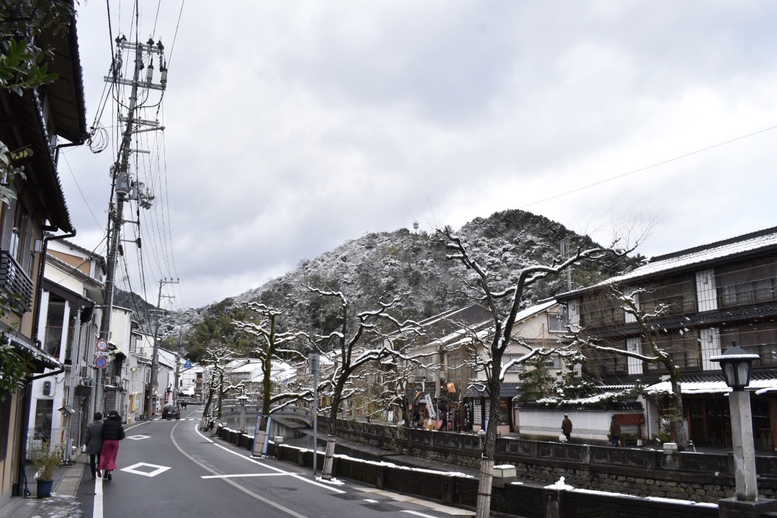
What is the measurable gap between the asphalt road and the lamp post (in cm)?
609

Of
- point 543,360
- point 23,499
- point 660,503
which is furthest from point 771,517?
point 543,360

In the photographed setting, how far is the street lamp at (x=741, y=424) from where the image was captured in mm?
8367

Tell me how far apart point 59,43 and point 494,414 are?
37.5 feet

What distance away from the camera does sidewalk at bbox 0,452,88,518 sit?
11672 millimetres

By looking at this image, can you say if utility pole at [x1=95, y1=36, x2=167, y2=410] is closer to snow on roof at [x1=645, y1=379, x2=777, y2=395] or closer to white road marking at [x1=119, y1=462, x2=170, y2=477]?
white road marking at [x1=119, y1=462, x2=170, y2=477]

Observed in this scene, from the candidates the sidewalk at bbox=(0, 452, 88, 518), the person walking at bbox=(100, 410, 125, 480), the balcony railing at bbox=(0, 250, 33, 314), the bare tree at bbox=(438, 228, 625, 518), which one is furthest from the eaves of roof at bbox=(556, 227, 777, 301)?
the balcony railing at bbox=(0, 250, 33, 314)

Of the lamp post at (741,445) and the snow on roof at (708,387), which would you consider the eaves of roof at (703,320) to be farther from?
the lamp post at (741,445)

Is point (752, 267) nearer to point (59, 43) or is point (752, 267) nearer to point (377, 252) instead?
point (59, 43)

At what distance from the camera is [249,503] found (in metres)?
13.3

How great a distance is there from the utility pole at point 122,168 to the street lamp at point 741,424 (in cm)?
2035

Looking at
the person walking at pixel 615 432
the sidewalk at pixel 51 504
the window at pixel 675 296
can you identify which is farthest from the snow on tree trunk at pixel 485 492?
the window at pixel 675 296

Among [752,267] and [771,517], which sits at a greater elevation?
Result: [752,267]

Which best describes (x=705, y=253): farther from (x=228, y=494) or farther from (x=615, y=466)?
(x=228, y=494)

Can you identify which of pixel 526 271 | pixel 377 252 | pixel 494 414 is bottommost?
pixel 494 414
